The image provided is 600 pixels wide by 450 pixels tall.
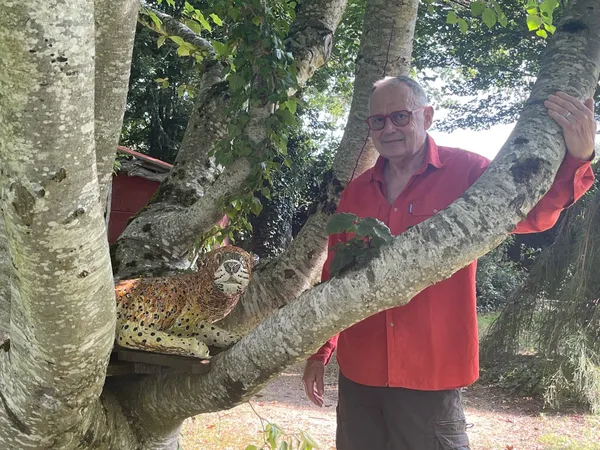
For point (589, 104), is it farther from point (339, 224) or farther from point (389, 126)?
point (339, 224)

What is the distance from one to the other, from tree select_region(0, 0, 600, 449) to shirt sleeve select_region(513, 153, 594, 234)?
25 centimetres

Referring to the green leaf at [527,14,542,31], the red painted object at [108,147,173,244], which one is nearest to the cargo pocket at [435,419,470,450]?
the green leaf at [527,14,542,31]

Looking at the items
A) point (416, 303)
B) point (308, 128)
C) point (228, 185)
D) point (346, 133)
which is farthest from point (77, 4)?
point (308, 128)

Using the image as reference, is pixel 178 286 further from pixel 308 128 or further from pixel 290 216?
pixel 308 128

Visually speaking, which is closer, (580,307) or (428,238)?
(428,238)

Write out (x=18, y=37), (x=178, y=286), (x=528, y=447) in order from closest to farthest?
(x=18, y=37)
(x=178, y=286)
(x=528, y=447)

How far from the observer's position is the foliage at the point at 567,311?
7.45 m

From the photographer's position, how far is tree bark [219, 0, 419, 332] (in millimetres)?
2715

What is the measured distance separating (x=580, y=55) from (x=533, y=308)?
276 inches

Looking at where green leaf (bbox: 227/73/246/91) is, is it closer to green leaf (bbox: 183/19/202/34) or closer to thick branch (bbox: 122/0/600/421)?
thick branch (bbox: 122/0/600/421)

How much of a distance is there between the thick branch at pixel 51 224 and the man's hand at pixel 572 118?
1442mm

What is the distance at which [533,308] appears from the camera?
822 centimetres

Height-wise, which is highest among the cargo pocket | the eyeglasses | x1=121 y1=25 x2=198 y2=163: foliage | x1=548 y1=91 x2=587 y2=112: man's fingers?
x1=121 y1=25 x2=198 y2=163: foliage

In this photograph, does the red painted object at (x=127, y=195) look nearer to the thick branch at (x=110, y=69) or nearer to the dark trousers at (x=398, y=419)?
the dark trousers at (x=398, y=419)
